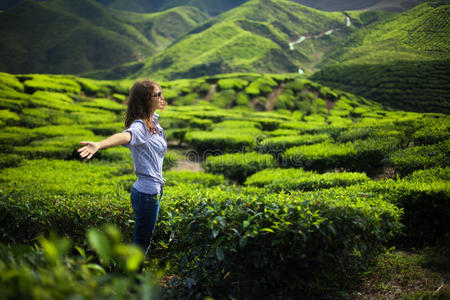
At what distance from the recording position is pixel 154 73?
53.8 m

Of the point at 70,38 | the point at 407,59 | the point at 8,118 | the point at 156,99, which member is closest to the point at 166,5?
the point at 70,38

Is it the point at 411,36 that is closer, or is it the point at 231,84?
the point at 411,36

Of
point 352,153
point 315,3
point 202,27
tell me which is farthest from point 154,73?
point 352,153

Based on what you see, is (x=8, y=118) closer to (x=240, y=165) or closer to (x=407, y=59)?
(x=240, y=165)

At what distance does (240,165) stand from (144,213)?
4.54 meters

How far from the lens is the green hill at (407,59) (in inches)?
346

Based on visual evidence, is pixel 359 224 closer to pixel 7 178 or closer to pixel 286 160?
pixel 286 160

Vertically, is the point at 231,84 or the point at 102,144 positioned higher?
the point at 231,84

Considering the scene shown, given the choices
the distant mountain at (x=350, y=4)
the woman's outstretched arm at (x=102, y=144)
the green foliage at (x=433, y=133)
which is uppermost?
the distant mountain at (x=350, y=4)

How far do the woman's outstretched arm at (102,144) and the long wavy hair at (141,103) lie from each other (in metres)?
0.35

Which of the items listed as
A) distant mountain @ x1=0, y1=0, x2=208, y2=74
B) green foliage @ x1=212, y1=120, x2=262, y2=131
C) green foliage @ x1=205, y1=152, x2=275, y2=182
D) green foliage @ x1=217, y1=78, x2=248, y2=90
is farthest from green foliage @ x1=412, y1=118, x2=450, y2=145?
distant mountain @ x1=0, y1=0, x2=208, y2=74

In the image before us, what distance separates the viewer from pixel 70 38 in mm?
63250

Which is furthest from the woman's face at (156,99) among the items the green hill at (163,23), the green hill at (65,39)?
the green hill at (163,23)

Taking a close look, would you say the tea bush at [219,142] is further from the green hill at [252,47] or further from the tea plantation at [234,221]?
the green hill at [252,47]
